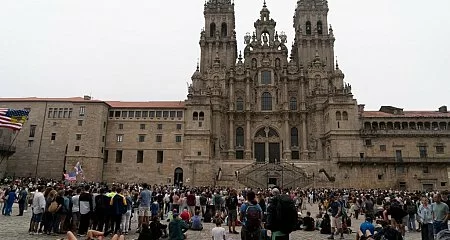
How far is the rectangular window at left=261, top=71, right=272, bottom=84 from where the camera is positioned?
59.1m

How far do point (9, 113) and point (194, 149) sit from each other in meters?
25.4

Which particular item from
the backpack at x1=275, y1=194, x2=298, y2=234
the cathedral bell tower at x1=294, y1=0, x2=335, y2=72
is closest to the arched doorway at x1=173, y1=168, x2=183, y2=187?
the cathedral bell tower at x1=294, y1=0, x2=335, y2=72

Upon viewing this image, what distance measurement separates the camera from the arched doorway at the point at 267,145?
57031 millimetres

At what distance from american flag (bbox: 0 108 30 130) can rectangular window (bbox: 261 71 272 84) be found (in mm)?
37909

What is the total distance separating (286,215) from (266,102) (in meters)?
52.3

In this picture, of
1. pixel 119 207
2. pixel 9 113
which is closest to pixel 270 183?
pixel 9 113

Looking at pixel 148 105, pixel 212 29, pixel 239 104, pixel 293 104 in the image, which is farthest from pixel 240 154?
pixel 212 29

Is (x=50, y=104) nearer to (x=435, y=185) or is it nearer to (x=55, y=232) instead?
(x=55, y=232)

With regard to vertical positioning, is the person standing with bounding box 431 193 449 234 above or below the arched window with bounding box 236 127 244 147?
below

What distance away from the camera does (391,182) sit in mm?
49312

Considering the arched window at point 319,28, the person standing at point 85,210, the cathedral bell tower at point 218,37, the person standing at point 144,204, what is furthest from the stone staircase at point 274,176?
the person standing at point 85,210

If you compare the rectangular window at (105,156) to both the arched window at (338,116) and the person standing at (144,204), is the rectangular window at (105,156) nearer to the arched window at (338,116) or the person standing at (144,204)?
the arched window at (338,116)

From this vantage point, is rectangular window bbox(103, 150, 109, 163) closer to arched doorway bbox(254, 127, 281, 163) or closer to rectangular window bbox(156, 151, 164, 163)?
rectangular window bbox(156, 151, 164, 163)

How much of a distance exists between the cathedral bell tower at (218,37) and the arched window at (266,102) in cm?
847
